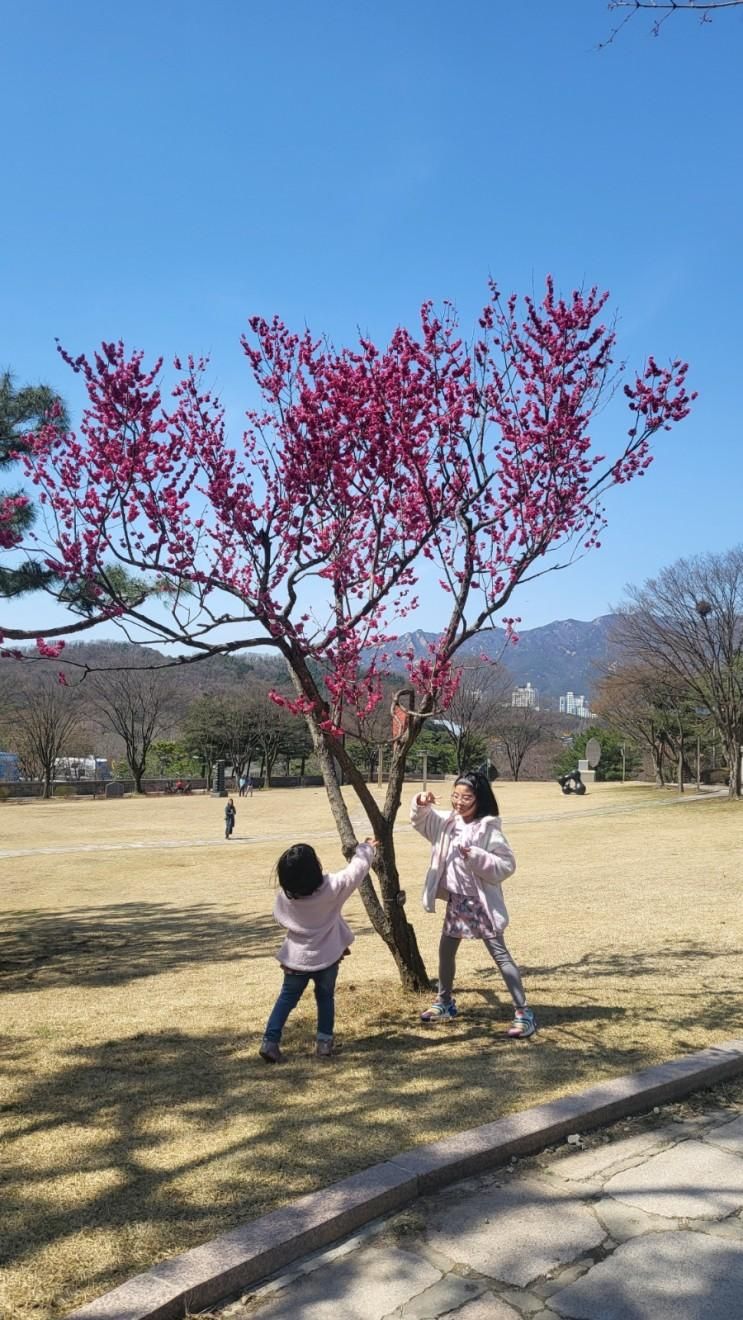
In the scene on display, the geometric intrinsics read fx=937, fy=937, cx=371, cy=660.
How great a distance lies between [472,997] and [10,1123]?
3.50 metres

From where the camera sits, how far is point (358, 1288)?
3.02 m

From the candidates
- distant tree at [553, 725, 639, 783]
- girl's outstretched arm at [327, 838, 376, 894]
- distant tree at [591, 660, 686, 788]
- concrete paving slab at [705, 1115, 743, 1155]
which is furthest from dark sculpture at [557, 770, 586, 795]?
concrete paving slab at [705, 1115, 743, 1155]

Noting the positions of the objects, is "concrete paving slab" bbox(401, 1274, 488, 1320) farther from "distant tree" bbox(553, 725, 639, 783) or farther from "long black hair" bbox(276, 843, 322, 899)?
"distant tree" bbox(553, 725, 639, 783)

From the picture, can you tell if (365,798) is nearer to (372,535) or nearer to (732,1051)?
(372,535)

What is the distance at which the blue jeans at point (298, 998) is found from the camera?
17.4 ft

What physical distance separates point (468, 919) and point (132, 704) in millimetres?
44598

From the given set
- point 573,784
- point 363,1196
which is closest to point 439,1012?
point 363,1196

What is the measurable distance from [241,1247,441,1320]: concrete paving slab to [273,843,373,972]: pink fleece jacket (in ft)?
6.88

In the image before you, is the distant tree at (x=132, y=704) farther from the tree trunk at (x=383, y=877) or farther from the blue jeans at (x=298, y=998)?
the blue jeans at (x=298, y=998)

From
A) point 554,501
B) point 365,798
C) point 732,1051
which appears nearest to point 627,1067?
point 732,1051

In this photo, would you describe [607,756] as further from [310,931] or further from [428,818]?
[310,931]

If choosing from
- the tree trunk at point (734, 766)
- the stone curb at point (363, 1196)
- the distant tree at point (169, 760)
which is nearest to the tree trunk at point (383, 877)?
the stone curb at point (363, 1196)

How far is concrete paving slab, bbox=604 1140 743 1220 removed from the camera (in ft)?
11.6

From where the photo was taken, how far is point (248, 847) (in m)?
21.5
